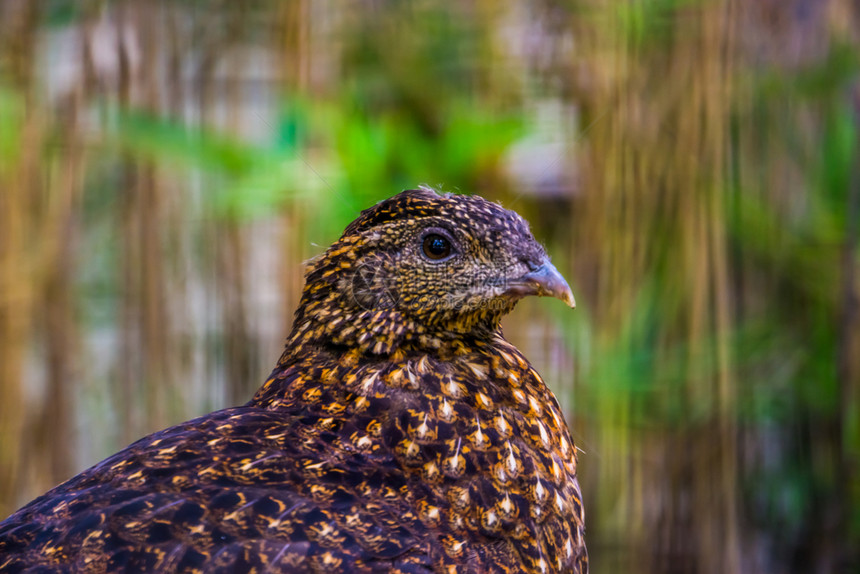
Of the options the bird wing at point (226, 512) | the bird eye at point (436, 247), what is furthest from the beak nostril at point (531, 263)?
the bird wing at point (226, 512)

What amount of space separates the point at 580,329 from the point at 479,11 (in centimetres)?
137

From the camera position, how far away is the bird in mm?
1737

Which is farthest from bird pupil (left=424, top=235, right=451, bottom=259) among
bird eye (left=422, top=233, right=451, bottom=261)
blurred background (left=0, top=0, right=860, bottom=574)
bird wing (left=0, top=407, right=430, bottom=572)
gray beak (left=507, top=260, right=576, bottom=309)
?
blurred background (left=0, top=0, right=860, bottom=574)

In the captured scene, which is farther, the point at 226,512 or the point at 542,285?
the point at 542,285

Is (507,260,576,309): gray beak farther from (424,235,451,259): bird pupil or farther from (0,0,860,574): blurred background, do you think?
(0,0,860,574): blurred background

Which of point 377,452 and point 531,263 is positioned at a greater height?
point 531,263

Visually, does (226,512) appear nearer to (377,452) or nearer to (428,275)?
(377,452)

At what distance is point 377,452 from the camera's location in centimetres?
202

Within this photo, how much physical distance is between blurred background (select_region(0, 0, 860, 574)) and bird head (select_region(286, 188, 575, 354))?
1628mm

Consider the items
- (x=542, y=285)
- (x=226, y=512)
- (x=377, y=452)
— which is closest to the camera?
(x=226, y=512)

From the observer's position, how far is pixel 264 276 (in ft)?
13.1

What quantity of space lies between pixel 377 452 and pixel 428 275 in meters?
0.41

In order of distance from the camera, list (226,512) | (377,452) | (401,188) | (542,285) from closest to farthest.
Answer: (226,512) < (377,452) < (542,285) < (401,188)

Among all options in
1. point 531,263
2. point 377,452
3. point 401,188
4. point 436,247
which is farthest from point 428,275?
point 401,188
